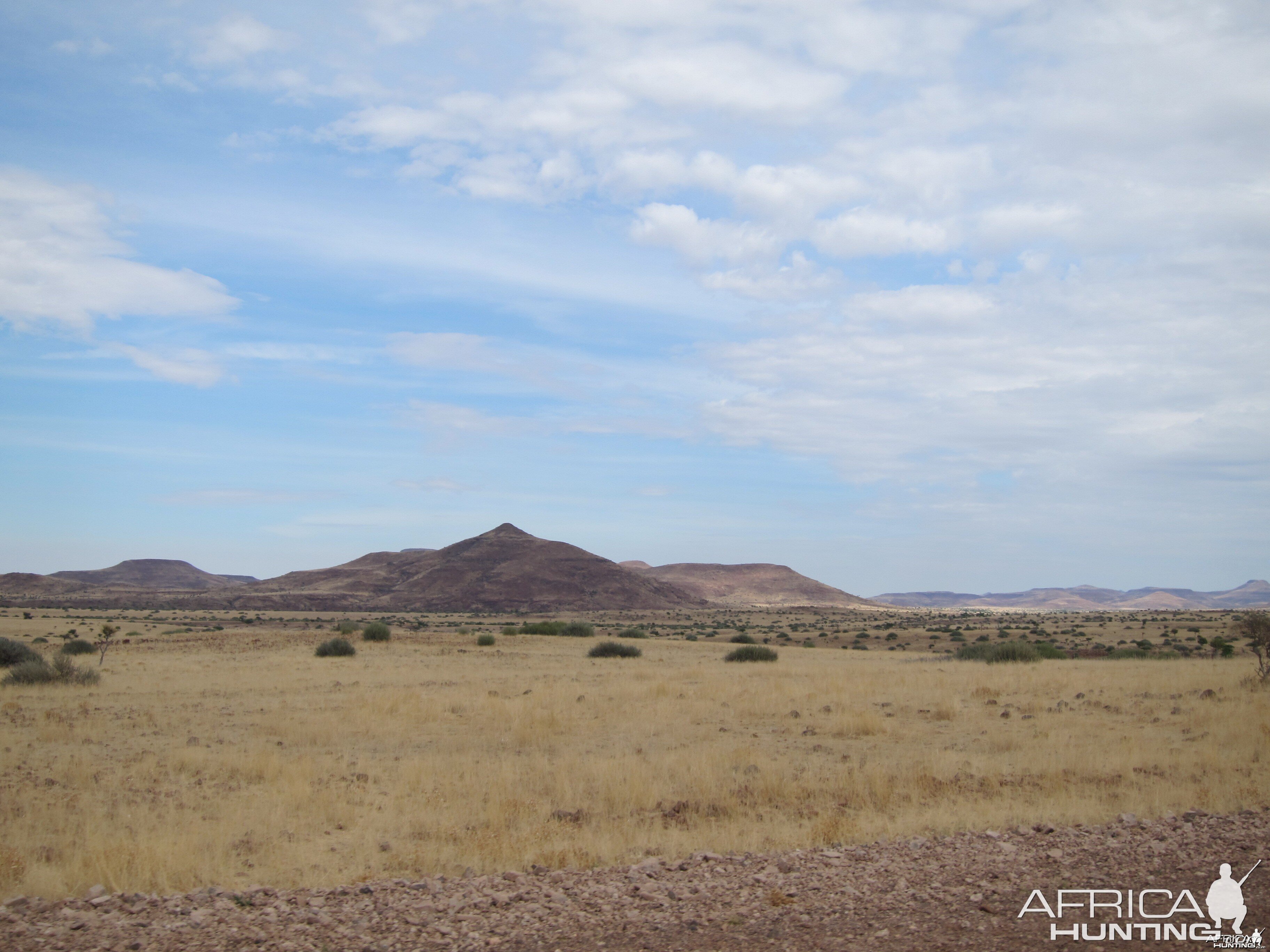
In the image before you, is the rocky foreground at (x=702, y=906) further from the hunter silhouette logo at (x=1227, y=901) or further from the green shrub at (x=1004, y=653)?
the green shrub at (x=1004, y=653)

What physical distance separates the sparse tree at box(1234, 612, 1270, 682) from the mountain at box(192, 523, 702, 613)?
96.2 metres

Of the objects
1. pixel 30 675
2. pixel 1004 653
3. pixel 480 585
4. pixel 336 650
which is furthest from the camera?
pixel 480 585

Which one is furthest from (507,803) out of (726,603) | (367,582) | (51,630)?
(726,603)

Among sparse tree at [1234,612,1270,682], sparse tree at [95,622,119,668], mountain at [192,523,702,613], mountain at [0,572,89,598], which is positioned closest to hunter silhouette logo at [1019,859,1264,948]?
sparse tree at [1234,612,1270,682]

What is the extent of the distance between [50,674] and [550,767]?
15834 millimetres

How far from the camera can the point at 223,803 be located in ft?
34.7

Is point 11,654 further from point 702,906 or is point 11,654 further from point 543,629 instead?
point 543,629

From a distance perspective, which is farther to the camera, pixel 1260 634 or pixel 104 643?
pixel 104 643

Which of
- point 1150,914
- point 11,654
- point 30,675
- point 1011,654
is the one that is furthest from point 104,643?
point 1150,914

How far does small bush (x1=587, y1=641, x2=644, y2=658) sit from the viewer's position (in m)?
36.7

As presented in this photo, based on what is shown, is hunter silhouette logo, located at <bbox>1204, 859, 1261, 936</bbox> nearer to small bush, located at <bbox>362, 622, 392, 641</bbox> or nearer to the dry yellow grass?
the dry yellow grass

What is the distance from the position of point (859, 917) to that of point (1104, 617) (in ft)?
336

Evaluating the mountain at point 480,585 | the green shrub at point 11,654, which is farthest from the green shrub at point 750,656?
the mountain at point 480,585

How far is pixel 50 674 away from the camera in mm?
21219
